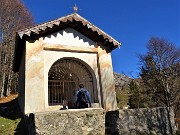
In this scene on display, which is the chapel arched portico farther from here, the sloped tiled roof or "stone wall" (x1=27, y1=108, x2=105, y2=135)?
"stone wall" (x1=27, y1=108, x2=105, y2=135)

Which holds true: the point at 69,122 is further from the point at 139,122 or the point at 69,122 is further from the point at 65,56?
the point at 65,56

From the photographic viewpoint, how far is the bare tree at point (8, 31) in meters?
24.1

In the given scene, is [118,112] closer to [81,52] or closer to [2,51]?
[81,52]

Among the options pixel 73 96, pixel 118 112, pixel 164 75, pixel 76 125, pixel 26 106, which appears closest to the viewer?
pixel 76 125

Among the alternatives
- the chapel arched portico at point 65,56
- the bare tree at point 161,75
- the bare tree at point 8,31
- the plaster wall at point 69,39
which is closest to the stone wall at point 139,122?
the chapel arched portico at point 65,56

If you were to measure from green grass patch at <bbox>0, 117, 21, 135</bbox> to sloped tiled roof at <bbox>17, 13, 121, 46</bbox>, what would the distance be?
12.6ft

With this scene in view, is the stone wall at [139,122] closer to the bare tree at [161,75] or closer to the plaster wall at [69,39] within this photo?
the plaster wall at [69,39]

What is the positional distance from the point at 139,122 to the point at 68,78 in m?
7.19

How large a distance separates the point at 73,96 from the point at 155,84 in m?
10.6

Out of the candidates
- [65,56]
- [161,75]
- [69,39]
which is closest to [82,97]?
[65,56]

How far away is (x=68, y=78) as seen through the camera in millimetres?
14727

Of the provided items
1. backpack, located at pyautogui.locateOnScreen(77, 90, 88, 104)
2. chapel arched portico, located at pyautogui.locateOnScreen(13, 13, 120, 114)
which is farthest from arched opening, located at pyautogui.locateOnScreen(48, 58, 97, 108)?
backpack, located at pyautogui.locateOnScreen(77, 90, 88, 104)

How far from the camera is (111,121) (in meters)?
8.24

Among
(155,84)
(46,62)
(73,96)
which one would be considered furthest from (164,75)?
(46,62)
